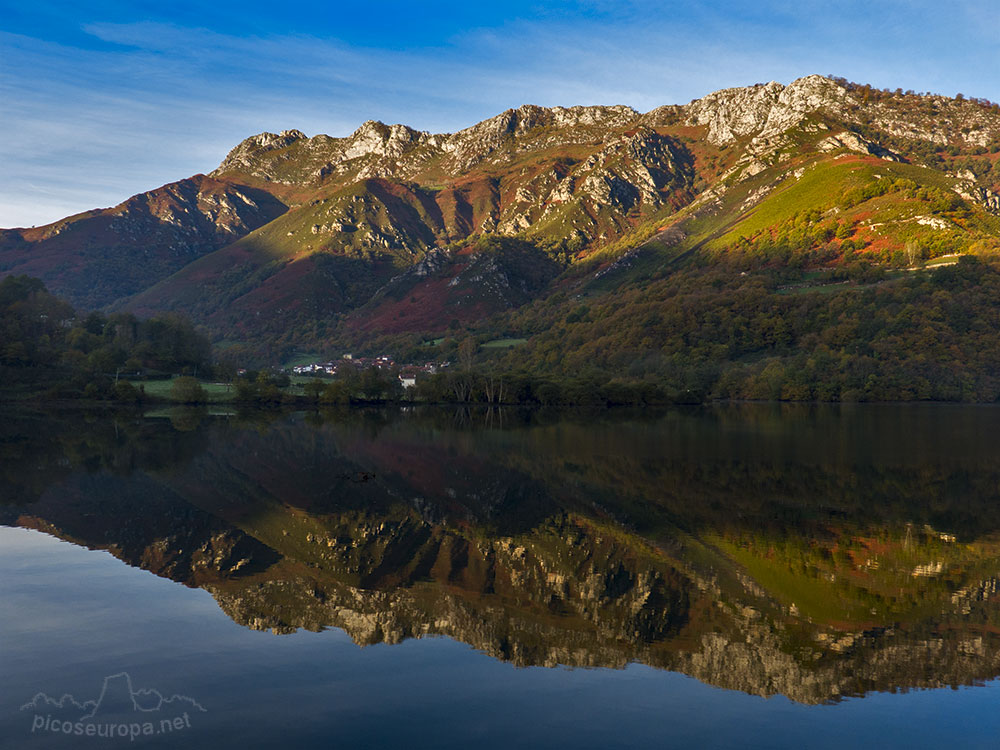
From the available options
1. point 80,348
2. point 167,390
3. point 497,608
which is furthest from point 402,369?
point 497,608

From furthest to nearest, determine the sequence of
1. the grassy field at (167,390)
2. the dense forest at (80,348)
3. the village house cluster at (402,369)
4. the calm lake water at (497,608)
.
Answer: the village house cluster at (402,369), the grassy field at (167,390), the dense forest at (80,348), the calm lake water at (497,608)

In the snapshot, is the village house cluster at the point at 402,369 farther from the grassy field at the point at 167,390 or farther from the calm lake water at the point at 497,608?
the calm lake water at the point at 497,608

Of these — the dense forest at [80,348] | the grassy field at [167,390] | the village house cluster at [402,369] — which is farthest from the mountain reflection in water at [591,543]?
the village house cluster at [402,369]

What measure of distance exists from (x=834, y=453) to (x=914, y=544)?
96.7 ft

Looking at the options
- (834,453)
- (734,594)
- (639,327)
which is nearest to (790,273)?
(639,327)

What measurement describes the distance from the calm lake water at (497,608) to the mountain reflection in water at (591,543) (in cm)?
14

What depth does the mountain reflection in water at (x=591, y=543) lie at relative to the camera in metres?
17.3

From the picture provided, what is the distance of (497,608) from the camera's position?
763 inches

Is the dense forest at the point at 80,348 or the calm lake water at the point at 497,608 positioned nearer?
the calm lake water at the point at 497,608

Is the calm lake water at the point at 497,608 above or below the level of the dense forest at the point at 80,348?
below

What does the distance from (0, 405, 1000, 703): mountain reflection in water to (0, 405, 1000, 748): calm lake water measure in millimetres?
144

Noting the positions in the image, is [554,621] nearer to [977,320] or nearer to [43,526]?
[43,526]

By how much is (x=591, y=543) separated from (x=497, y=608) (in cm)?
815

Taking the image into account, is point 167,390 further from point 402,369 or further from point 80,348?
point 402,369
